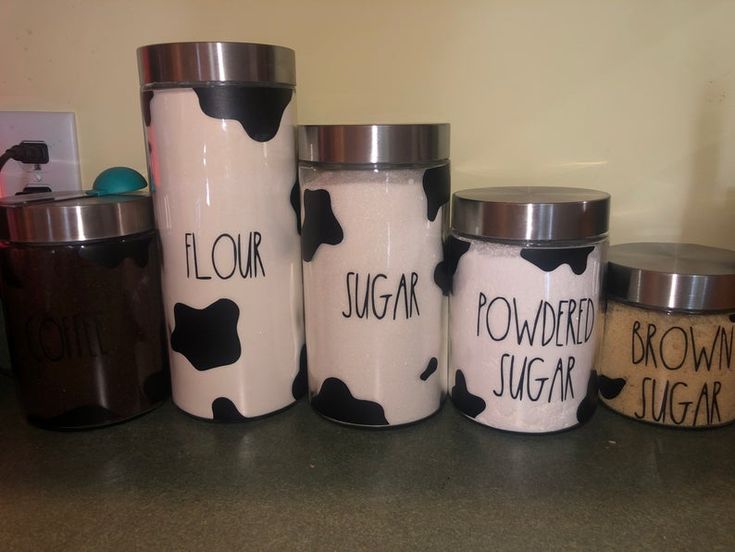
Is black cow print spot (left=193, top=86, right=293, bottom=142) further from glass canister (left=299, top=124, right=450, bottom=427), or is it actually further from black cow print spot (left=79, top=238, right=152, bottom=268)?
black cow print spot (left=79, top=238, right=152, bottom=268)

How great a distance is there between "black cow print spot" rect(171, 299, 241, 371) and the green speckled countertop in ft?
0.23

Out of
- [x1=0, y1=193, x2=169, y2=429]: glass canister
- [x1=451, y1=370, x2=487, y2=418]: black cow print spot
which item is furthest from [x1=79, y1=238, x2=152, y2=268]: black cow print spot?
[x1=451, y1=370, x2=487, y2=418]: black cow print spot

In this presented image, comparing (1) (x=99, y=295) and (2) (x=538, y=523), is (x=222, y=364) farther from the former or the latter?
(2) (x=538, y=523)

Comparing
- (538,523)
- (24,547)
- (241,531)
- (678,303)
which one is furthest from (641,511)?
(24,547)

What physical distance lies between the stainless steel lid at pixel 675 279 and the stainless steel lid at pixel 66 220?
0.46 m

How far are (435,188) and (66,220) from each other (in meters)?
0.33

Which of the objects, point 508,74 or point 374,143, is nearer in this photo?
point 374,143

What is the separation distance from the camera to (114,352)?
590 millimetres

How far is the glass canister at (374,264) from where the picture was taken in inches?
21.0

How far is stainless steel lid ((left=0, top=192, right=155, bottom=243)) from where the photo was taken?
1.79 ft

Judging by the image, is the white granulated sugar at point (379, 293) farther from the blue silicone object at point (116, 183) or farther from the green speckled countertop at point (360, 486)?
the blue silicone object at point (116, 183)

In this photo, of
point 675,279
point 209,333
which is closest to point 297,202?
point 209,333

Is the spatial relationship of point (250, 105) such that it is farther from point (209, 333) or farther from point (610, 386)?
point (610, 386)

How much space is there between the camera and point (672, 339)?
556 millimetres
